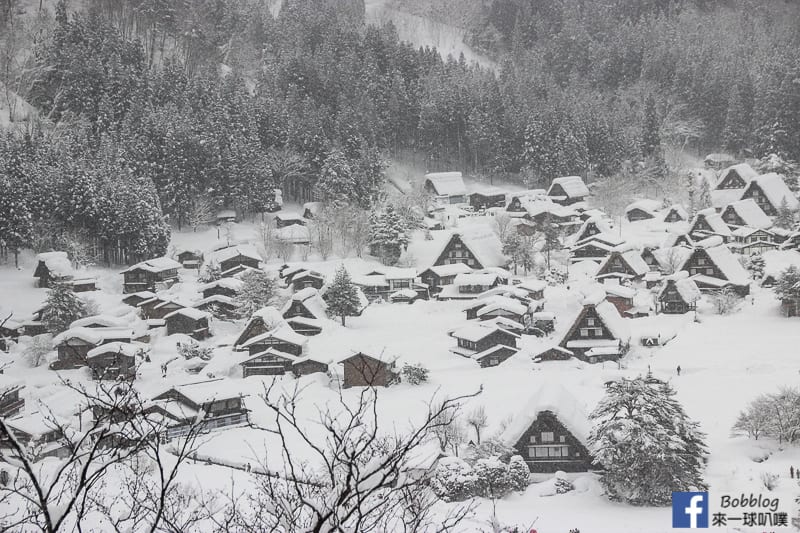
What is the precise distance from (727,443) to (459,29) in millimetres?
85971

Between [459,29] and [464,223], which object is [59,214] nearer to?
[464,223]

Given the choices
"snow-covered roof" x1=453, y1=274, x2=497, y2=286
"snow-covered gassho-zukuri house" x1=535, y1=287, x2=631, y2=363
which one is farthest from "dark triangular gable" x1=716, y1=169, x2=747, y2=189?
"snow-covered gassho-zukuri house" x1=535, y1=287, x2=631, y2=363

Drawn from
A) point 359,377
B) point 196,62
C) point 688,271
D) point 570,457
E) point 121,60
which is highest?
point 196,62

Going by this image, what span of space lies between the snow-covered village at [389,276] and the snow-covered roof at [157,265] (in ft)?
0.79

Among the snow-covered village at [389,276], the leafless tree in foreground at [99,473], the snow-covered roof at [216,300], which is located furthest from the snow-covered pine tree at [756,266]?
the leafless tree in foreground at [99,473]

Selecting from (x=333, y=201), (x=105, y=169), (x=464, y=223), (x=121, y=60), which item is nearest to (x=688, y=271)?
(x=464, y=223)

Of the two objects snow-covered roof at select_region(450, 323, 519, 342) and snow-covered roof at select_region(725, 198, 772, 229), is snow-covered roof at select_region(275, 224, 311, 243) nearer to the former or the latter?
snow-covered roof at select_region(450, 323, 519, 342)

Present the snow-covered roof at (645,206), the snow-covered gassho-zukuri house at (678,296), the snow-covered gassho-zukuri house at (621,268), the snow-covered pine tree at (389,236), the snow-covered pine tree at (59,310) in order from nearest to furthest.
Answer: the snow-covered pine tree at (59,310)
the snow-covered gassho-zukuri house at (678,296)
the snow-covered gassho-zukuri house at (621,268)
the snow-covered pine tree at (389,236)
the snow-covered roof at (645,206)

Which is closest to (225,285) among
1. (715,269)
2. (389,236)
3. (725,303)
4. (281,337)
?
(281,337)

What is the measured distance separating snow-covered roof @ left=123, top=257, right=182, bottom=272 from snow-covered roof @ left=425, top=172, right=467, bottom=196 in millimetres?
22262

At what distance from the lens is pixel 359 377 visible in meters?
25.6

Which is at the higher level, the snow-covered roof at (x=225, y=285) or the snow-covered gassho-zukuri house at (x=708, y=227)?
the snow-covered gassho-zukuri house at (x=708, y=227)

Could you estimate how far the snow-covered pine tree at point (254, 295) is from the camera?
33531mm

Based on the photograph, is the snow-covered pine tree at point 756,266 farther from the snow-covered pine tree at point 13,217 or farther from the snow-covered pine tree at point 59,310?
the snow-covered pine tree at point 13,217
